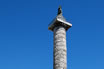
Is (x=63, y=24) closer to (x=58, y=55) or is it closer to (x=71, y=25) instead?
(x=71, y=25)

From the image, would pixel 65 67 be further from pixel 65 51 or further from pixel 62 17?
pixel 62 17

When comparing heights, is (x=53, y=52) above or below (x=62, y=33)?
below

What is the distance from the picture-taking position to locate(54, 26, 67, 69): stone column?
14442 mm

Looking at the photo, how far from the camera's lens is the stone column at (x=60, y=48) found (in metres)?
14.4

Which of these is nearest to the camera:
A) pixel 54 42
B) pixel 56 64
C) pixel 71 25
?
pixel 56 64

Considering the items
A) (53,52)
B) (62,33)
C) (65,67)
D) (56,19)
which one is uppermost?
(56,19)

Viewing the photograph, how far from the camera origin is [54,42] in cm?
1555

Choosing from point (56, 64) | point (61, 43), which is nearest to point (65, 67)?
point (56, 64)

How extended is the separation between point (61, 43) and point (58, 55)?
97 centimetres

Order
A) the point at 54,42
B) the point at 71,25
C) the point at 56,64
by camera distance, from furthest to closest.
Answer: the point at 71,25, the point at 54,42, the point at 56,64

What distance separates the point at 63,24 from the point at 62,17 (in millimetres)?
889

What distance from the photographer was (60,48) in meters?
15.0

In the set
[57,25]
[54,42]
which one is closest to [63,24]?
[57,25]

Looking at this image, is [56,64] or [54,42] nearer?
[56,64]
